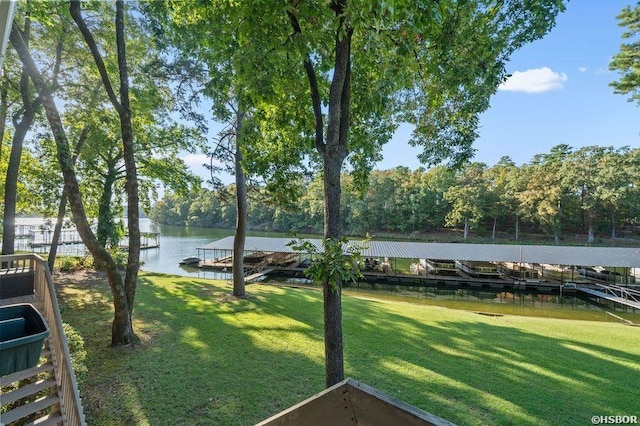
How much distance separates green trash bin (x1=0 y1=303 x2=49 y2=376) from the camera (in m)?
1.65

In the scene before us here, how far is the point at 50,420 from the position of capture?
9.71 feet

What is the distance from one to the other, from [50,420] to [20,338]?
208 cm

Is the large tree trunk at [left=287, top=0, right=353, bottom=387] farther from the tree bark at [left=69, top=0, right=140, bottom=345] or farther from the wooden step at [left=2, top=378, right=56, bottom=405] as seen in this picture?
the tree bark at [left=69, top=0, right=140, bottom=345]

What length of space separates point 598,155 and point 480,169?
11.9 m

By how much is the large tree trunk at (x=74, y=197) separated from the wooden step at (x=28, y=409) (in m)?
2.23

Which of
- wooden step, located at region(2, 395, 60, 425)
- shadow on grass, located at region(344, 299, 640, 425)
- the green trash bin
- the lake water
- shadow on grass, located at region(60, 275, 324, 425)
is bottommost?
the lake water

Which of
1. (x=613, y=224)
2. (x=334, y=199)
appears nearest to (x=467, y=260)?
(x=334, y=199)

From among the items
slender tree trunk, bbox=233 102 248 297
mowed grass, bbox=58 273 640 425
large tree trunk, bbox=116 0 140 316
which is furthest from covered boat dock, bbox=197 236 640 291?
large tree trunk, bbox=116 0 140 316

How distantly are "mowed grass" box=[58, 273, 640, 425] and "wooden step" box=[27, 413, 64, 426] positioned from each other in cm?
44

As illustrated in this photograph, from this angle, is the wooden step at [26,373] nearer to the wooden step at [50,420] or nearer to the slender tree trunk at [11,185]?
the wooden step at [50,420]

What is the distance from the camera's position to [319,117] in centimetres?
341

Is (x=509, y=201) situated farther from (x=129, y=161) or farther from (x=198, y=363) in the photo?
(x=129, y=161)

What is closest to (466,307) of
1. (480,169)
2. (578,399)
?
(578,399)

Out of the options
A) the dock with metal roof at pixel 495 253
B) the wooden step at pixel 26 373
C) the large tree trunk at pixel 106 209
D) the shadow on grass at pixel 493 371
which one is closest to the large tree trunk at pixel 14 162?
the large tree trunk at pixel 106 209
